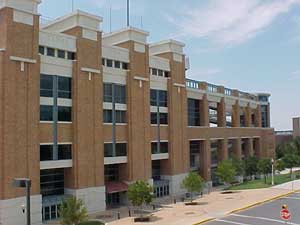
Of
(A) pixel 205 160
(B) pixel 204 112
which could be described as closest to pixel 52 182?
(A) pixel 205 160

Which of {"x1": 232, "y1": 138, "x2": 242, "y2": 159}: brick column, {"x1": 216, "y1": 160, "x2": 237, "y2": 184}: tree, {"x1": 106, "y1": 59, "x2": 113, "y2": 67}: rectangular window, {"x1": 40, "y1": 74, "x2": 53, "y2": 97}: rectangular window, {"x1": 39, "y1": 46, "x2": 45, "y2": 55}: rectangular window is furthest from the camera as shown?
{"x1": 232, "y1": 138, "x2": 242, "y2": 159}: brick column

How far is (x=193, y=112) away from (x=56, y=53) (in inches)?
1155

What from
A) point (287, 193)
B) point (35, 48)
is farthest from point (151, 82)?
point (287, 193)

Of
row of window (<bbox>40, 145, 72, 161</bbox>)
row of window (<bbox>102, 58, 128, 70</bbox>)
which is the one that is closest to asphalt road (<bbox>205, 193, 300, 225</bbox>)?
row of window (<bbox>40, 145, 72, 161</bbox>)

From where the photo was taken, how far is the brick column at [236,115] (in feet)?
239

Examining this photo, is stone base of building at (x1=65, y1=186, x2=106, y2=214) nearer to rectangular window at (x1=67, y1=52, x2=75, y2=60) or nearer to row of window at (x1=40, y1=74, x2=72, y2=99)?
row of window at (x1=40, y1=74, x2=72, y2=99)

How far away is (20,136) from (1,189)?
4.57 metres

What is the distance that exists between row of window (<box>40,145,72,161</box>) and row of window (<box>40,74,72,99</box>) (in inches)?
186

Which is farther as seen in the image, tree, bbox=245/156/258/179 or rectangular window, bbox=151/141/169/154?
tree, bbox=245/156/258/179

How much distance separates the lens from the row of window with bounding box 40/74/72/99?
38438 mm

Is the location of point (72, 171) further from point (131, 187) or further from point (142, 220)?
point (142, 220)

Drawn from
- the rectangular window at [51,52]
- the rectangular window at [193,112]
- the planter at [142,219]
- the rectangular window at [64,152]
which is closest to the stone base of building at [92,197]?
the rectangular window at [64,152]

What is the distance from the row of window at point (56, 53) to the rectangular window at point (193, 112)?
2591cm

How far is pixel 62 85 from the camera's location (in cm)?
4016
